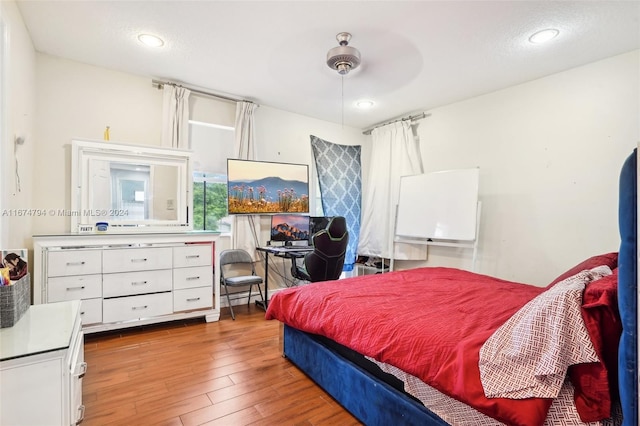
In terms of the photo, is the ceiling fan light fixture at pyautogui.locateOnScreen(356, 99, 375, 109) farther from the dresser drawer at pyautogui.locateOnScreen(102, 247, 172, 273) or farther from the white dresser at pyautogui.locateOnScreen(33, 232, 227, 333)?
the dresser drawer at pyautogui.locateOnScreen(102, 247, 172, 273)

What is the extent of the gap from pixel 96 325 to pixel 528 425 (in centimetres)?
314

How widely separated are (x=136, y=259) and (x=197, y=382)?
4.60 ft

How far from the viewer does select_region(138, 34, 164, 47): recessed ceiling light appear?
8.15 ft

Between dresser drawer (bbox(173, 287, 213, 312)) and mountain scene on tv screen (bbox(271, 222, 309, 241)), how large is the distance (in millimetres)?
1039

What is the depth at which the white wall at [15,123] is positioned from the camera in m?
1.94

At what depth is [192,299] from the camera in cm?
311

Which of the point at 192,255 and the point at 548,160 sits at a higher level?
the point at 548,160

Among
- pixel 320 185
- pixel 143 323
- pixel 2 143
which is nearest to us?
pixel 2 143

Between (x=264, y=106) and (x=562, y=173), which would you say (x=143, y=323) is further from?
(x=562, y=173)

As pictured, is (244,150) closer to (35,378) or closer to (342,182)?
(342,182)

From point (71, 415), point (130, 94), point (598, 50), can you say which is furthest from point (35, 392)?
point (598, 50)

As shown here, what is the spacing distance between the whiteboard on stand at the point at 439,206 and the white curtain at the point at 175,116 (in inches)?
109

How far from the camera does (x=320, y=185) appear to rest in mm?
4465

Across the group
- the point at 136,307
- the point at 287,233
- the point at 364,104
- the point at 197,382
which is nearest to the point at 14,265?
the point at 197,382
